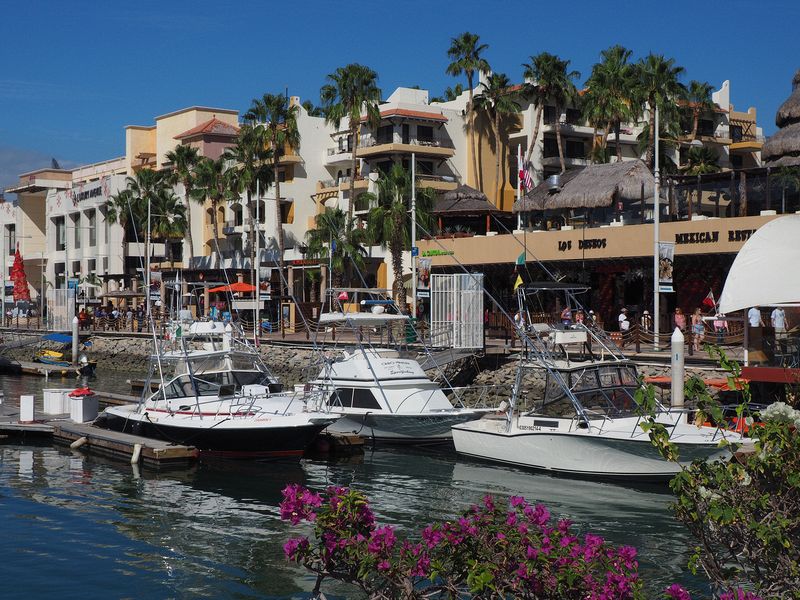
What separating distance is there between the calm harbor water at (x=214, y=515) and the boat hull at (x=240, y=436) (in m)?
0.39

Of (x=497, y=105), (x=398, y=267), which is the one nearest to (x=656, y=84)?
(x=497, y=105)

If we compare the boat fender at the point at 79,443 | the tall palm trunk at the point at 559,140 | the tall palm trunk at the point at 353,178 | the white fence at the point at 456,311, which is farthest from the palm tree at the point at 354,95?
the boat fender at the point at 79,443

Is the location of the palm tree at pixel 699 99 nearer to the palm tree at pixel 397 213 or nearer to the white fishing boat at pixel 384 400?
the palm tree at pixel 397 213

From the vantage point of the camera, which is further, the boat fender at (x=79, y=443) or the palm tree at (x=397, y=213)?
the palm tree at (x=397, y=213)

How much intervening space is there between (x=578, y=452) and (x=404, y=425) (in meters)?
6.07

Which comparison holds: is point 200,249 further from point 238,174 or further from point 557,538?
point 557,538

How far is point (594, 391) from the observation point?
24.3m

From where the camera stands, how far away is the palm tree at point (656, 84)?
200 feet

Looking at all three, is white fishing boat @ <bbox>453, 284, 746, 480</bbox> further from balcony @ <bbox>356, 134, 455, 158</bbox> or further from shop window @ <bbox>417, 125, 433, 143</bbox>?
shop window @ <bbox>417, 125, 433, 143</bbox>

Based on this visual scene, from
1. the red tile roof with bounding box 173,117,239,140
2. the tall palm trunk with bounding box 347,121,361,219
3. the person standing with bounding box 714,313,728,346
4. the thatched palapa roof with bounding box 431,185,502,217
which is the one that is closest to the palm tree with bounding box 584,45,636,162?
the thatched palapa roof with bounding box 431,185,502,217

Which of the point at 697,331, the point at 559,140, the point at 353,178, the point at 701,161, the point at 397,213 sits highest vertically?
the point at 559,140

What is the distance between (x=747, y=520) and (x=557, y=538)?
166 centimetres

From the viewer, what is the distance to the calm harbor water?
15453 millimetres

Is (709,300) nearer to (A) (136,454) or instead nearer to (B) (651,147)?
(B) (651,147)
